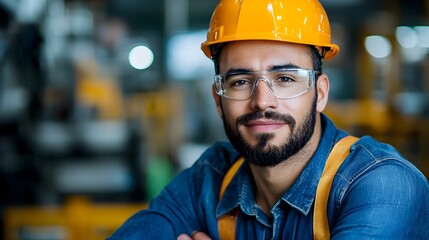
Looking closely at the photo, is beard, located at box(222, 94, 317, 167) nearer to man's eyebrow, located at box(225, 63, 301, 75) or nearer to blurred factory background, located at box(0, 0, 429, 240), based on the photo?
man's eyebrow, located at box(225, 63, 301, 75)

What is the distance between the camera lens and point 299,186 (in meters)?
2.07

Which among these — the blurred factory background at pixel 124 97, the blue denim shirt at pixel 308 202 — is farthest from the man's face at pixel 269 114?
the blurred factory background at pixel 124 97

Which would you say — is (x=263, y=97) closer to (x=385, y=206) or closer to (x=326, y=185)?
(x=326, y=185)

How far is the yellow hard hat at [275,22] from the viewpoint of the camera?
2.06m

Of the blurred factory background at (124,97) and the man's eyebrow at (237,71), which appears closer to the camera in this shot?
the man's eyebrow at (237,71)

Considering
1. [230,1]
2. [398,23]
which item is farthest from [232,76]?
[398,23]

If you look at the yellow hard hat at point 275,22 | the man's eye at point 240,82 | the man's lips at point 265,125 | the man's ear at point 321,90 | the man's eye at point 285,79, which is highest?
the yellow hard hat at point 275,22

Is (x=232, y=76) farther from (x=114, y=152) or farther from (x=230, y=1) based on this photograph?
(x=114, y=152)

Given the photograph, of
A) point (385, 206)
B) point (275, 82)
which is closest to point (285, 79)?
point (275, 82)

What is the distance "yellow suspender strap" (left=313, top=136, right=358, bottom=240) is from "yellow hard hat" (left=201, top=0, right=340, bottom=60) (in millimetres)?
397

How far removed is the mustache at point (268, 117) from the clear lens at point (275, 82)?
66 millimetres

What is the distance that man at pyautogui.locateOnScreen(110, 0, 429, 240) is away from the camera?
1814 mm

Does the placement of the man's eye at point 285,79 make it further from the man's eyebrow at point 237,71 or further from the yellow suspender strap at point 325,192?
the yellow suspender strap at point 325,192

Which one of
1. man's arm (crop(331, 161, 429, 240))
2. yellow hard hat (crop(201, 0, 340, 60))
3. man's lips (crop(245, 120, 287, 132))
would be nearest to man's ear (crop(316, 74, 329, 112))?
yellow hard hat (crop(201, 0, 340, 60))
